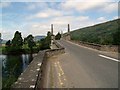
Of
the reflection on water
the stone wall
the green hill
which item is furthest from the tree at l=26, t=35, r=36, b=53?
the stone wall

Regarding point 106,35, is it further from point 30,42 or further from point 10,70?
point 30,42

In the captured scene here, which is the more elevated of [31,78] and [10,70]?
[31,78]

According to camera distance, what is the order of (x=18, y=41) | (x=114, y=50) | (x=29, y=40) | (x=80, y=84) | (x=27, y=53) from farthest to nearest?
(x=29, y=40) < (x=18, y=41) < (x=27, y=53) < (x=114, y=50) < (x=80, y=84)

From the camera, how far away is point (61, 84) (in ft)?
29.2

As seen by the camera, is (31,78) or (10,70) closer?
(31,78)

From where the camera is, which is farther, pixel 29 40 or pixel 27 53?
pixel 29 40

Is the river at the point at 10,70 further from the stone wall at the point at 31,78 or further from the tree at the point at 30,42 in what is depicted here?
the tree at the point at 30,42

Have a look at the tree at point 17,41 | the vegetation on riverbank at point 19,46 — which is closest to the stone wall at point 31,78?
the vegetation on riverbank at point 19,46

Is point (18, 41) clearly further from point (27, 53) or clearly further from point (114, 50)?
point (114, 50)

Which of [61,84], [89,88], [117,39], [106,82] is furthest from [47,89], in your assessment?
[117,39]

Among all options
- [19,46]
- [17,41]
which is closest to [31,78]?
[19,46]

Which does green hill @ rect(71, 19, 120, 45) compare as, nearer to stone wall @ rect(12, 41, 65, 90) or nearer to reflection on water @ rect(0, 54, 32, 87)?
reflection on water @ rect(0, 54, 32, 87)

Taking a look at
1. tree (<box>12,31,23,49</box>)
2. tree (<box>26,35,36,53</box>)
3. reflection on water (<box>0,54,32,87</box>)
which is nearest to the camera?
reflection on water (<box>0,54,32,87</box>)

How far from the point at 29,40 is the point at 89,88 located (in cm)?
15526
